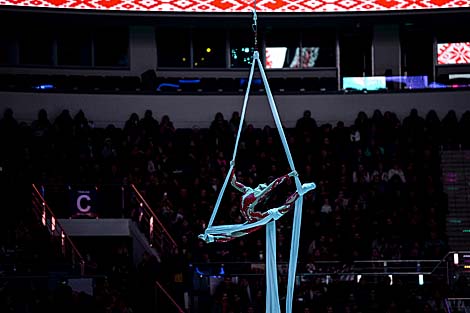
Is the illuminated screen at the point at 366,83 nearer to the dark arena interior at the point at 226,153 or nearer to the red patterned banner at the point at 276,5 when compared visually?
the dark arena interior at the point at 226,153

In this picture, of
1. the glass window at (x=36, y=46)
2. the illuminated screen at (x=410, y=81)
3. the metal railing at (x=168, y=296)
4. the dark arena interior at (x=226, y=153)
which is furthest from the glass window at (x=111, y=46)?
the metal railing at (x=168, y=296)

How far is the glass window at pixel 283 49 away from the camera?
31.1m

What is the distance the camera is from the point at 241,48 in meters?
31.0

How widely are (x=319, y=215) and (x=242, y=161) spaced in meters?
2.53

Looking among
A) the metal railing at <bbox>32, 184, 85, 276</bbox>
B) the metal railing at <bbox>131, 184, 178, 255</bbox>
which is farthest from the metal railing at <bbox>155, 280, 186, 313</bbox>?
the metal railing at <bbox>131, 184, 178, 255</bbox>

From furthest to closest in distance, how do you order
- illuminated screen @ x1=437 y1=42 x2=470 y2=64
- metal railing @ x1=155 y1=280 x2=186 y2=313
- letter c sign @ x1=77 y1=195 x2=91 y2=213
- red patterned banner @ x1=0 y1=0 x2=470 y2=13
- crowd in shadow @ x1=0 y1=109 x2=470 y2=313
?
illuminated screen @ x1=437 y1=42 x2=470 y2=64
red patterned banner @ x1=0 y1=0 x2=470 y2=13
letter c sign @ x1=77 y1=195 x2=91 y2=213
crowd in shadow @ x1=0 y1=109 x2=470 y2=313
metal railing @ x1=155 y1=280 x2=186 y2=313

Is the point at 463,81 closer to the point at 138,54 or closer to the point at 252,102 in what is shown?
the point at 252,102

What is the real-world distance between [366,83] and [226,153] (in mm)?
4910

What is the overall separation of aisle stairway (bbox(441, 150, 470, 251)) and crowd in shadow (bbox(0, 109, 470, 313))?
0.27 meters

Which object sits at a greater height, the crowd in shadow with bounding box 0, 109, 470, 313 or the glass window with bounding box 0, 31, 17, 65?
the glass window with bounding box 0, 31, 17, 65

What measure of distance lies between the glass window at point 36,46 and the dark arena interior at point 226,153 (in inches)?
1.5

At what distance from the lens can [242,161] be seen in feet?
85.3

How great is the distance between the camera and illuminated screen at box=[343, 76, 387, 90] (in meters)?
29.6

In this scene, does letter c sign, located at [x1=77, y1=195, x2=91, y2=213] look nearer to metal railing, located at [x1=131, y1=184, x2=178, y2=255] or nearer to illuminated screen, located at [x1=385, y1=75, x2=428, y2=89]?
metal railing, located at [x1=131, y1=184, x2=178, y2=255]
